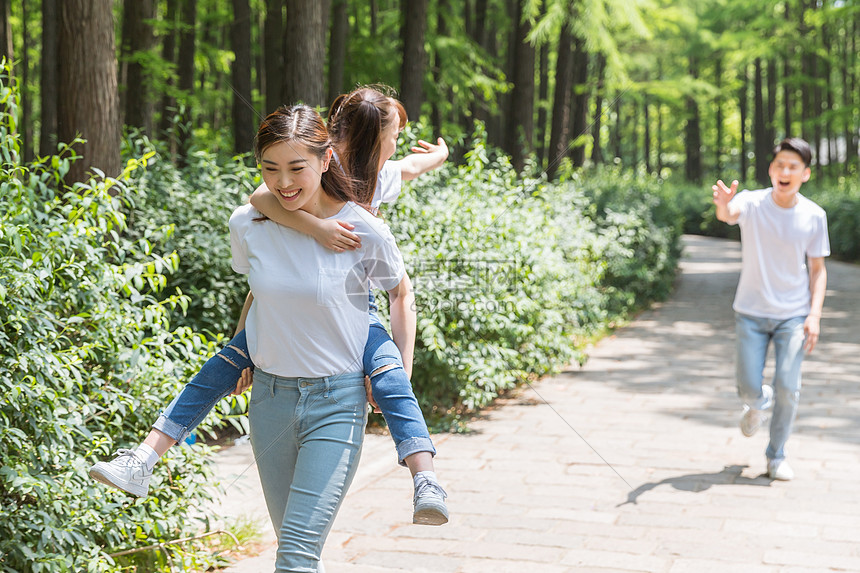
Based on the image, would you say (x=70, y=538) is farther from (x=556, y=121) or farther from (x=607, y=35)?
(x=556, y=121)

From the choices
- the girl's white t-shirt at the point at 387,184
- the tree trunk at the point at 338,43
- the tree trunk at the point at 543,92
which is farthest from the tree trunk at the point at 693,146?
the girl's white t-shirt at the point at 387,184

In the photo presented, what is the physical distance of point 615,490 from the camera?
5434 millimetres

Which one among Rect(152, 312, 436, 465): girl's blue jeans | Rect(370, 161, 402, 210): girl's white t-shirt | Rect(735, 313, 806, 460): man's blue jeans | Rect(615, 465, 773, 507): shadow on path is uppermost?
Rect(370, 161, 402, 210): girl's white t-shirt

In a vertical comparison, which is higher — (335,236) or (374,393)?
(335,236)

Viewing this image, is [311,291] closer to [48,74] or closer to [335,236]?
[335,236]

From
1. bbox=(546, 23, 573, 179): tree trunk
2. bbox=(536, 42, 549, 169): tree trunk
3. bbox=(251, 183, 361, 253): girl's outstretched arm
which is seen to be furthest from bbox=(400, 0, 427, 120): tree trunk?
bbox=(536, 42, 549, 169): tree trunk

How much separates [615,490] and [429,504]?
10.2 feet

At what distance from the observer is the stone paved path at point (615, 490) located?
4324 mm

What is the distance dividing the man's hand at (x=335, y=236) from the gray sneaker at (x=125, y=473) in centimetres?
93

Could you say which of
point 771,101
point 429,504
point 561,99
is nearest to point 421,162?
point 429,504

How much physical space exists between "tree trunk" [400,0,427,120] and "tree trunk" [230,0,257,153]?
317 cm

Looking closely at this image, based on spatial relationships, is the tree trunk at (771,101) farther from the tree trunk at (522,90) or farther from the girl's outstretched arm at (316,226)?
the girl's outstretched arm at (316,226)

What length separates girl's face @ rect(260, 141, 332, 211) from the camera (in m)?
2.73

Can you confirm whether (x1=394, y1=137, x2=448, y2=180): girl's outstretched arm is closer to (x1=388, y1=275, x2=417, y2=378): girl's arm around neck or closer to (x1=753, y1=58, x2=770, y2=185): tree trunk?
(x1=388, y1=275, x2=417, y2=378): girl's arm around neck
